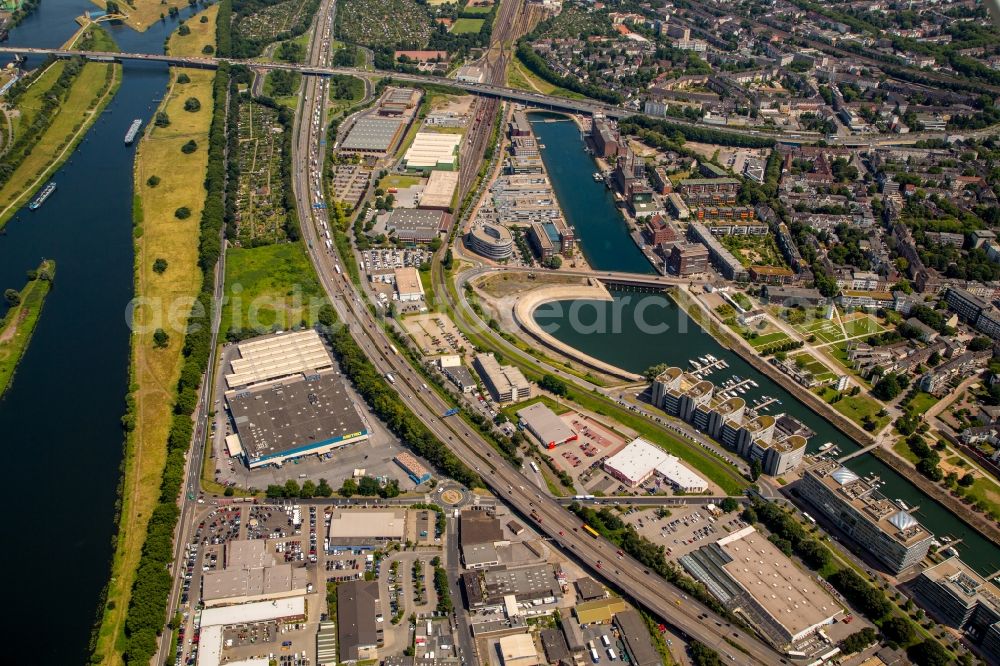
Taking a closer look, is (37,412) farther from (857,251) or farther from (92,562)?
(857,251)

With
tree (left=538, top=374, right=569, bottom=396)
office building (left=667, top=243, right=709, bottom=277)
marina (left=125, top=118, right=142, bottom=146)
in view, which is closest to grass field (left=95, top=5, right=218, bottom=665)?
marina (left=125, top=118, right=142, bottom=146)

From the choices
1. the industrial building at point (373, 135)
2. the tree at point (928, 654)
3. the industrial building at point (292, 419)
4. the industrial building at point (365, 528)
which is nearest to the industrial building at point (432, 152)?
the industrial building at point (373, 135)

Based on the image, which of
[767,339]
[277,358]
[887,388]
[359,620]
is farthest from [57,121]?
[887,388]

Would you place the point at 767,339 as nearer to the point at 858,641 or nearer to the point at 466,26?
the point at 858,641

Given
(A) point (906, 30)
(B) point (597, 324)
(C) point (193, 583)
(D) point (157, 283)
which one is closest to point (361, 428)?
(C) point (193, 583)

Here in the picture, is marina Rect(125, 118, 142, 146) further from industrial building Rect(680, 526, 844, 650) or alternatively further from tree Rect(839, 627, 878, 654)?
tree Rect(839, 627, 878, 654)
